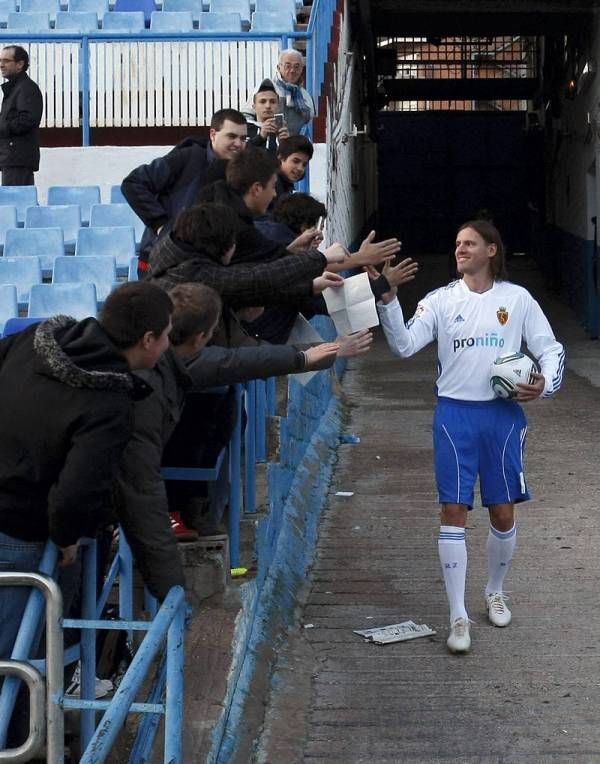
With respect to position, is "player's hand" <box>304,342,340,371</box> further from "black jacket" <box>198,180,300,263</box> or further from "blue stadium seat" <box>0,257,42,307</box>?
"blue stadium seat" <box>0,257,42,307</box>

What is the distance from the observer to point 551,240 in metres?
22.9

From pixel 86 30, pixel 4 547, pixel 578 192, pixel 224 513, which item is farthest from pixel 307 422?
pixel 578 192

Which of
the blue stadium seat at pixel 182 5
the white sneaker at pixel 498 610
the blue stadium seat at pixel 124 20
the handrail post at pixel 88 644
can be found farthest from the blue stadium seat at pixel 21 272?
the handrail post at pixel 88 644

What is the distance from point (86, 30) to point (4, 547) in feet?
36.4

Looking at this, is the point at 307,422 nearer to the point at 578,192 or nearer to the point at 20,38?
the point at 20,38

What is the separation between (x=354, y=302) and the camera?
536cm

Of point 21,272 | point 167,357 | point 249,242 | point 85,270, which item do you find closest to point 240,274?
point 249,242

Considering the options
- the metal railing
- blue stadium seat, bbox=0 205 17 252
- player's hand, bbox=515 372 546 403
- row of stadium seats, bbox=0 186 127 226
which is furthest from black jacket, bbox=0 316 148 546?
row of stadium seats, bbox=0 186 127 226

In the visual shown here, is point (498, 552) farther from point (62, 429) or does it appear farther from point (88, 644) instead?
point (62, 429)

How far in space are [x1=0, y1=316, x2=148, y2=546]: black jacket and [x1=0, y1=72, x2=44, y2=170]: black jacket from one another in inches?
306

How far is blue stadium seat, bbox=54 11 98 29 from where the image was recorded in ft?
45.4

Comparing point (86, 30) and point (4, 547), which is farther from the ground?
point (86, 30)

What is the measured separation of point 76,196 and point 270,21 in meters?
3.46

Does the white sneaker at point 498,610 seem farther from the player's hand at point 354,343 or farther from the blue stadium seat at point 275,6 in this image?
the blue stadium seat at point 275,6
